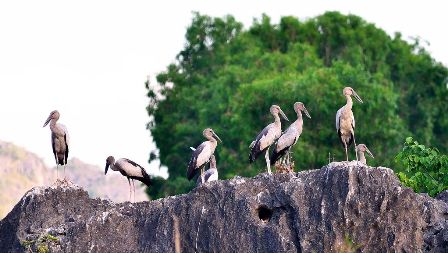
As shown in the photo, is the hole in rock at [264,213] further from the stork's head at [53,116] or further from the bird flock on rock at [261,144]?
the stork's head at [53,116]

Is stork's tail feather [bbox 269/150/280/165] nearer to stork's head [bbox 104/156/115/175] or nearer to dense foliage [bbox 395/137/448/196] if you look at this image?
dense foliage [bbox 395/137/448/196]

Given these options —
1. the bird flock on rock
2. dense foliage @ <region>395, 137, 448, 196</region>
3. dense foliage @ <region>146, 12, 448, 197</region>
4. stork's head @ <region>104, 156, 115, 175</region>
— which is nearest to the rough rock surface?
the bird flock on rock

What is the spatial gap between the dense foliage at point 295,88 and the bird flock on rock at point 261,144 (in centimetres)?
2089

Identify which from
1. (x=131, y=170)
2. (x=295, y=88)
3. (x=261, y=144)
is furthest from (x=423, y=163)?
(x=295, y=88)

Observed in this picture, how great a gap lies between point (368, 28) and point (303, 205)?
47040 millimetres

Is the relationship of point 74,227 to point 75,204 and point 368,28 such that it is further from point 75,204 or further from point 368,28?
point 368,28

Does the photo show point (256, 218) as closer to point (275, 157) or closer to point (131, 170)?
point (275, 157)

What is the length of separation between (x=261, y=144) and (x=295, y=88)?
89.1 feet

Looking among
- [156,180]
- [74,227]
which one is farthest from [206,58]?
[74,227]

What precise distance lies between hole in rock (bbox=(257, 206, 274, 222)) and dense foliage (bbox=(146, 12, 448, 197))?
25954mm

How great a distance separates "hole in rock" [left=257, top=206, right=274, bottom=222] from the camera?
86.2 ft

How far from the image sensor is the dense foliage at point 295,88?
56.9 m

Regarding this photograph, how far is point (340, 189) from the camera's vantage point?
25.5m

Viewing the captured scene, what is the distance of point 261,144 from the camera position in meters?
29.9
